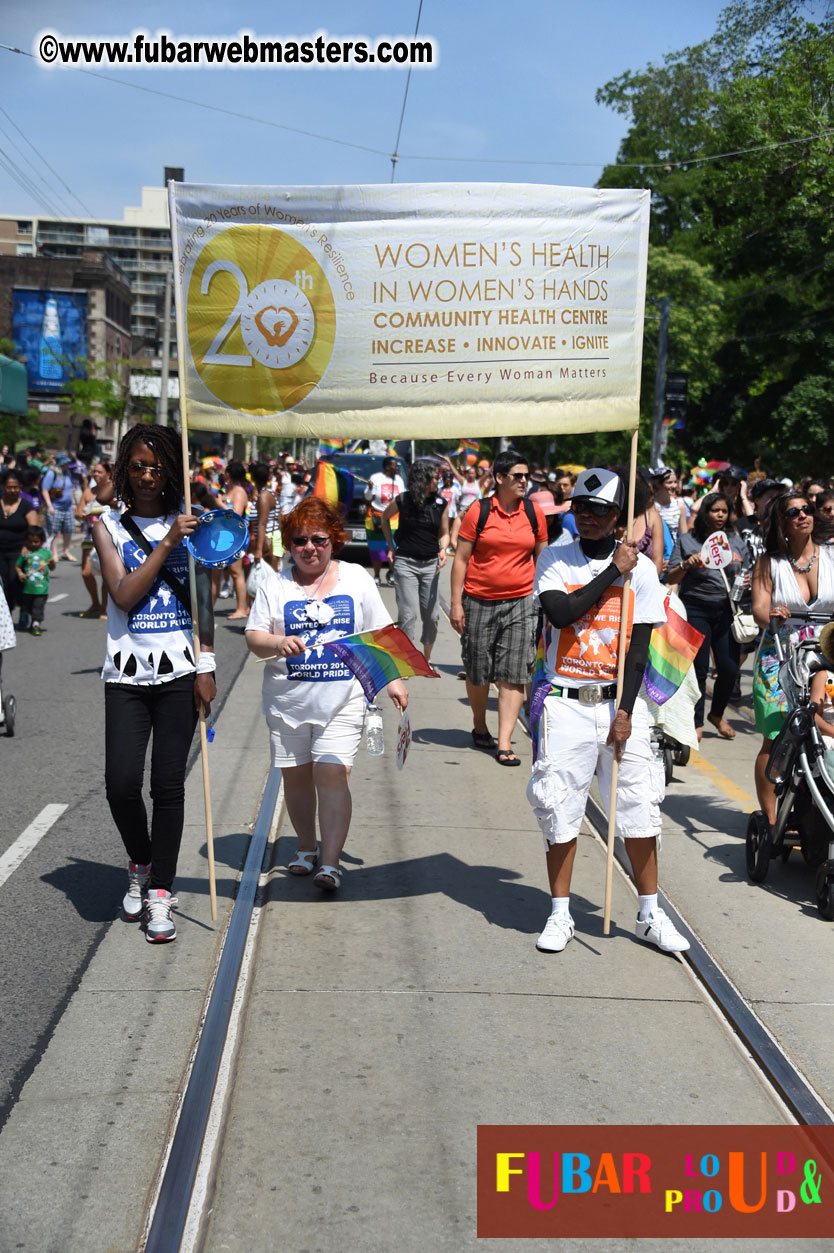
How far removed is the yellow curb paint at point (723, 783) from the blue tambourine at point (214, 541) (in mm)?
3965

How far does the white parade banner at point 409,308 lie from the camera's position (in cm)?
536

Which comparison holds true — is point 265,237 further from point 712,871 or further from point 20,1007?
point 712,871

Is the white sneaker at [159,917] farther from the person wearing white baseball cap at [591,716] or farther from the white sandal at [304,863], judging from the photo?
the person wearing white baseball cap at [591,716]

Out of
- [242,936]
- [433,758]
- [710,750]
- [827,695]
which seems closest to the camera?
[242,936]

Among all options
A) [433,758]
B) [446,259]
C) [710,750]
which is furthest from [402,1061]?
[710,750]

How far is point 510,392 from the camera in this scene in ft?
17.8

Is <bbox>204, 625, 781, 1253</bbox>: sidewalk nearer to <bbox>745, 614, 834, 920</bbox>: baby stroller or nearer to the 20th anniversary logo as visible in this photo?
<bbox>745, 614, 834, 920</bbox>: baby stroller

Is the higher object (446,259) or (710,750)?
(446,259)

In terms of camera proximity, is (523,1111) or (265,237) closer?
(523,1111)

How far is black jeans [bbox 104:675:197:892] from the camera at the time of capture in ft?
16.9

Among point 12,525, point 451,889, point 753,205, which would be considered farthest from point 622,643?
point 753,205

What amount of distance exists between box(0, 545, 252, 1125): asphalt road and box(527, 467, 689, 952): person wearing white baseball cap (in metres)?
1.84

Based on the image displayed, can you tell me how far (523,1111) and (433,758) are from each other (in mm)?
4875

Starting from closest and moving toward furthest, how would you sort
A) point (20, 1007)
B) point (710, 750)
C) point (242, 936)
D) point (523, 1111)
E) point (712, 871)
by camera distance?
point (523, 1111)
point (20, 1007)
point (242, 936)
point (712, 871)
point (710, 750)
